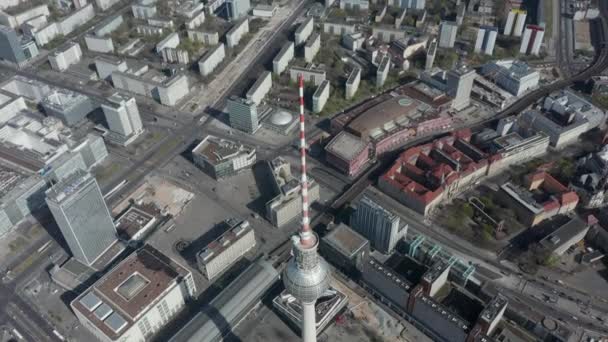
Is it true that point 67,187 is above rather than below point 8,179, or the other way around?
above

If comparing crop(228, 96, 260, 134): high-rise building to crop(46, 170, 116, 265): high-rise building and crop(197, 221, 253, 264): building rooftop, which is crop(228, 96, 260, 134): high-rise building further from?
crop(46, 170, 116, 265): high-rise building

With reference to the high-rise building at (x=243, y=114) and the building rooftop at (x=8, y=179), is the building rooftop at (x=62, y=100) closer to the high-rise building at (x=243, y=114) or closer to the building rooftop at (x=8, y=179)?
the building rooftop at (x=8, y=179)

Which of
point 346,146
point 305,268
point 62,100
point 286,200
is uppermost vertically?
point 305,268

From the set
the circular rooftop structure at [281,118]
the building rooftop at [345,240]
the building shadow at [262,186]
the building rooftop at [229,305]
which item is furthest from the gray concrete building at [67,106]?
the building rooftop at [345,240]

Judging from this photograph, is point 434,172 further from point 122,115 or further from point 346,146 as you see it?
point 122,115

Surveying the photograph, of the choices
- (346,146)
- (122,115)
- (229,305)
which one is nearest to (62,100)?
(122,115)

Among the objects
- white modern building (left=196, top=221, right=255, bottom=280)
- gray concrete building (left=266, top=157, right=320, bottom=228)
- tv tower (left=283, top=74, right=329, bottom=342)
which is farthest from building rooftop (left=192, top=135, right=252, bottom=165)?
tv tower (left=283, top=74, right=329, bottom=342)

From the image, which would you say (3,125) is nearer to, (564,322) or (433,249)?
(433,249)

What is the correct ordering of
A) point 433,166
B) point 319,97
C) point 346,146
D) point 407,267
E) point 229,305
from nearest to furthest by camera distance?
point 229,305, point 407,267, point 433,166, point 346,146, point 319,97
